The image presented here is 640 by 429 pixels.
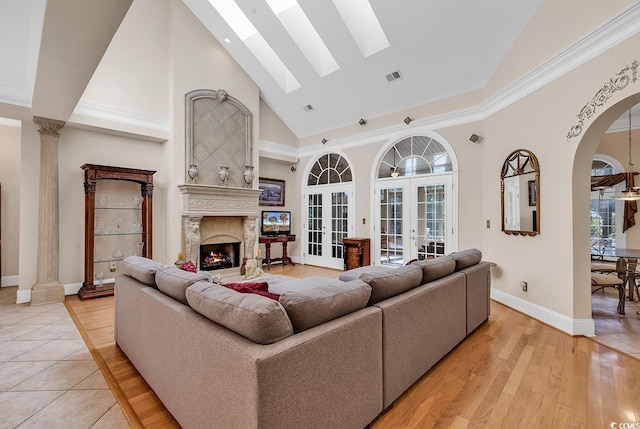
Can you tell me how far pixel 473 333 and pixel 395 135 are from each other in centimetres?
392

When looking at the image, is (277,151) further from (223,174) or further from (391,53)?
(391,53)

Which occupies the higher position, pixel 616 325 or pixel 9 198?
pixel 9 198

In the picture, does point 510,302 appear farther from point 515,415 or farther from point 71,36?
point 71,36

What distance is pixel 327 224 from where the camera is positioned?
7.10m

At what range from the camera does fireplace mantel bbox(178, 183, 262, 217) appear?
17.6ft

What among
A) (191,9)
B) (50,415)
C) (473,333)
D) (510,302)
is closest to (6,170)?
(191,9)

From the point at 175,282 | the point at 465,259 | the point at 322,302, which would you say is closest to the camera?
the point at 322,302

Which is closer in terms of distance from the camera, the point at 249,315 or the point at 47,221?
the point at 249,315

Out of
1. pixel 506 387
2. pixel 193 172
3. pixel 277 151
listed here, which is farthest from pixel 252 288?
pixel 277 151

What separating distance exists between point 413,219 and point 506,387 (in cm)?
362

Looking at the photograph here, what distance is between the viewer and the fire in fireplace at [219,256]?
5984mm

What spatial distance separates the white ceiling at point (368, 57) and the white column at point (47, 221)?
437mm

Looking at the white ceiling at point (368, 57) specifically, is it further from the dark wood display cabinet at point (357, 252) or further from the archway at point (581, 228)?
the dark wood display cabinet at point (357, 252)

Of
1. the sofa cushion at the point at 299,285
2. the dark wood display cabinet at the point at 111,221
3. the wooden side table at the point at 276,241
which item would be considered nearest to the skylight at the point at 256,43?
the dark wood display cabinet at the point at 111,221
